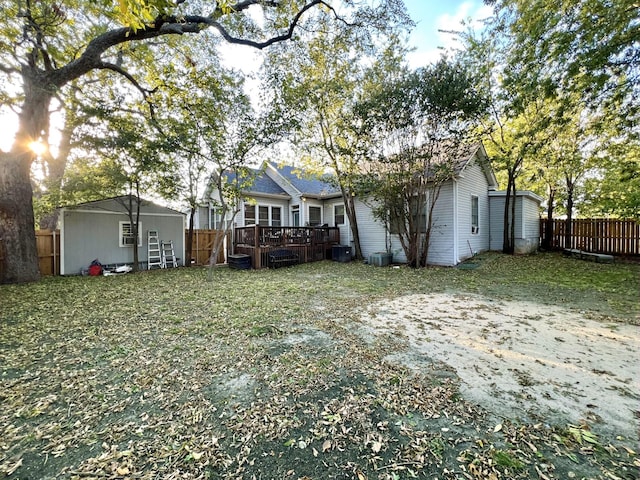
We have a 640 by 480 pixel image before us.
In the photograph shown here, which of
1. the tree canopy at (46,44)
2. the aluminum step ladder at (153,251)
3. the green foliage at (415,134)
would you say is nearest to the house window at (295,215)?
the green foliage at (415,134)

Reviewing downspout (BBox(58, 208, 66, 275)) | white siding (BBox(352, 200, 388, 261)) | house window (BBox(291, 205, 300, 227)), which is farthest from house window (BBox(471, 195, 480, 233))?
downspout (BBox(58, 208, 66, 275))

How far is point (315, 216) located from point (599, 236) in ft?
43.1

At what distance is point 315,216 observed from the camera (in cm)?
1520

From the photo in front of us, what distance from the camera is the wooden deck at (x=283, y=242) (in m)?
11.1

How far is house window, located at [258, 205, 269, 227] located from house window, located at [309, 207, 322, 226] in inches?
91.1

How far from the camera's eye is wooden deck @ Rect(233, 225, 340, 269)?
36.5ft

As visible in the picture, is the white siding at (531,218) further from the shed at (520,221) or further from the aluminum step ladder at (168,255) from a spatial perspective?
the aluminum step ladder at (168,255)

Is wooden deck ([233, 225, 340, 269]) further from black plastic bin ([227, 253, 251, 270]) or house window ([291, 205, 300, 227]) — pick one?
house window ([291, 205, 300, 227])

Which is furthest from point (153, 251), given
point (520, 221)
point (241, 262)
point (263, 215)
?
point (520, 221)

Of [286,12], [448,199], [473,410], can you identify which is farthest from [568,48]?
[473,410]

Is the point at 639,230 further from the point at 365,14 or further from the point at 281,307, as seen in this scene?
the point at 281,307

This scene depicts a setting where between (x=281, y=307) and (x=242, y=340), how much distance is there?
63.5 inches

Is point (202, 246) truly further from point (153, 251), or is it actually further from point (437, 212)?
point (437, 212)

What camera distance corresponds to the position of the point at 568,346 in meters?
3.34
